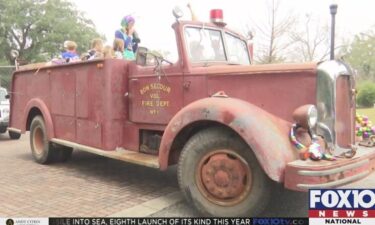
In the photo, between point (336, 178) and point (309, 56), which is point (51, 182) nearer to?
point (336, 178)

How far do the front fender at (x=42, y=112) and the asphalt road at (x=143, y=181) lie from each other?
62cm

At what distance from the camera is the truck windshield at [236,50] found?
19.4 feet

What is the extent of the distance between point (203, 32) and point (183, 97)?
0.93m

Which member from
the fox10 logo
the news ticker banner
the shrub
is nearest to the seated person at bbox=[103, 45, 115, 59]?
the news ticker banner

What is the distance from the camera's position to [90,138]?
6.48 metres

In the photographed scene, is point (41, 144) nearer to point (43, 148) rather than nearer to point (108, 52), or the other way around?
point (43, 148)

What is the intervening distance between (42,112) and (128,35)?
206 centimetres

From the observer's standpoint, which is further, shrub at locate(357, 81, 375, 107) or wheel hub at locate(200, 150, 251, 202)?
shrub at locate(357, 81, 375, 107)

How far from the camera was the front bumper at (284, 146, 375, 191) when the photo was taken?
3.88m

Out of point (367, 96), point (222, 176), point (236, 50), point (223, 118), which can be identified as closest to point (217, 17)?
A: point (236, 50)

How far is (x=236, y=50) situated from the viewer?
607 cm

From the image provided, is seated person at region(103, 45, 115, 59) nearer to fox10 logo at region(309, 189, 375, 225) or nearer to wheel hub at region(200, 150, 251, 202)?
wheel hub at region(200, 150, 251, 202)

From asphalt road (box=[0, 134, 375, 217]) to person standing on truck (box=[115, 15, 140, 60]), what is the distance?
1.82m

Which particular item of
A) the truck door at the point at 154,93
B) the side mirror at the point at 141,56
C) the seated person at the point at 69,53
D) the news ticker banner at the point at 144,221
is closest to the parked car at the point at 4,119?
the seated person at the point at 69,53
